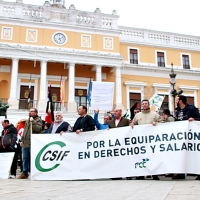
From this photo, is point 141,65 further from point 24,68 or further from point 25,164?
point 25,164

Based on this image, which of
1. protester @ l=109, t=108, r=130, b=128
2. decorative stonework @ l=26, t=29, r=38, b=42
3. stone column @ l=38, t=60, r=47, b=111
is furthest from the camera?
decorative stonework @ l=26, t=29, r=38, b=42

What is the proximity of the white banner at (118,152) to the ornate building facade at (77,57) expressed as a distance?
1406 centimetres

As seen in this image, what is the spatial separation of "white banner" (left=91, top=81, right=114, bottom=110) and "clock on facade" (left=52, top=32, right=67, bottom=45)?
592 inches

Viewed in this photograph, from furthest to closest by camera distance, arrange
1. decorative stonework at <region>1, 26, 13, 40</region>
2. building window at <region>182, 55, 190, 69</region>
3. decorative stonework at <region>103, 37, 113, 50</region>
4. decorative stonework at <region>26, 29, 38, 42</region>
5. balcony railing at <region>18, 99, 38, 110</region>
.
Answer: building window at <region>182, 55, 190, 69</region> → decorative stonework at <region>103, 37, 113, 50</region> → decorative stonework at <region>26, 29, 38, 42</region> → balcony railing at <region>18, 99, 38, 110</region> → decorative stonework at <region>1, 26, 13, 40</region>

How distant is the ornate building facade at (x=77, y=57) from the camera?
20984 millimetres

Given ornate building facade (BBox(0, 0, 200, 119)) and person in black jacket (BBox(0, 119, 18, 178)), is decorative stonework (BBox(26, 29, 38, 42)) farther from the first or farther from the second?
person in black jacket (BBox(0, 119, 18, 178))

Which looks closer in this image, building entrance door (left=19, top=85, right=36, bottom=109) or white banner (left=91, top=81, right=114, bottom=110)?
white banner (left=91, top=81, right=114, bottom=110)

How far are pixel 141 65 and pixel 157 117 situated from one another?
18.8 meters

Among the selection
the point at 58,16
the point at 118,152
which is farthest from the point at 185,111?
the point at 58,16

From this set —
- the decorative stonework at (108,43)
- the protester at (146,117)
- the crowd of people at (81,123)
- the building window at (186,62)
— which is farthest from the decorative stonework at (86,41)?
the protester at (146,117)

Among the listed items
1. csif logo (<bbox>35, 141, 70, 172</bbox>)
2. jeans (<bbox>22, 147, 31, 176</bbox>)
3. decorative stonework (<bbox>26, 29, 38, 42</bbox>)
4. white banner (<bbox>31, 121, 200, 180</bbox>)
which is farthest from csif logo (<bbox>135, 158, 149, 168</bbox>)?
decorative stonework (<bbox>26, 29, 38, 42</bbox>)

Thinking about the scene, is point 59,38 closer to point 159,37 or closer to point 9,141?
point 159,37

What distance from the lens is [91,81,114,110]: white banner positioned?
7.82m

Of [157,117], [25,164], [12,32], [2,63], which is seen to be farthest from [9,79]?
[157,117]
